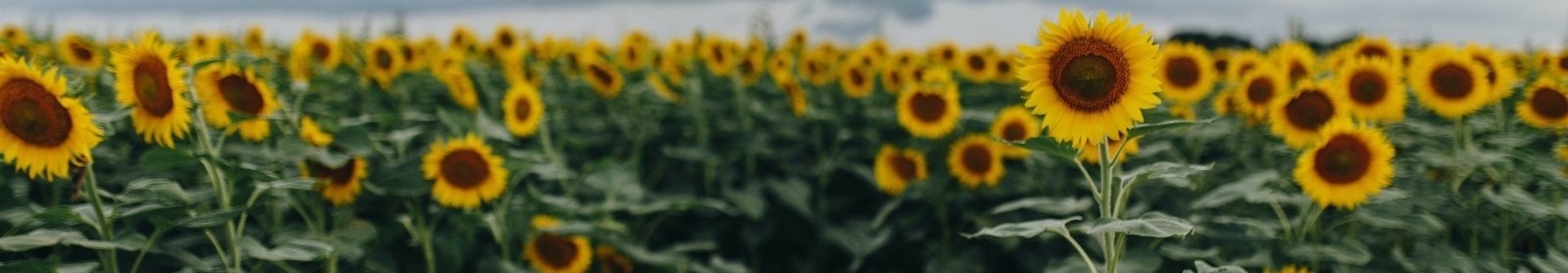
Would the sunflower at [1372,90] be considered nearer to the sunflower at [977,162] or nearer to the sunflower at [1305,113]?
the sunflower at [1305,113]

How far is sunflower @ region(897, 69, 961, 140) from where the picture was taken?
4.46 metres

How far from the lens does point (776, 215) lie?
16.3ft

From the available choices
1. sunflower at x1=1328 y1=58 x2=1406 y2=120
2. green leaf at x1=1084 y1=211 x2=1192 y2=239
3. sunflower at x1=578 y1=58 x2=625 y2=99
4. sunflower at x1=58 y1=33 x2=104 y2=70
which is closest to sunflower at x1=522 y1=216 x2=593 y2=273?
sunflower at x1=578 y1=58 x2=625 y2=99

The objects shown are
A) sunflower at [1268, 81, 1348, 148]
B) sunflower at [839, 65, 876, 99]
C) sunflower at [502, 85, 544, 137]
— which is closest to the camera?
sunflower at [1268, 81, 1348, 148]

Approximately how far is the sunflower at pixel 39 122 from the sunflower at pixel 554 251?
1552 millimetres

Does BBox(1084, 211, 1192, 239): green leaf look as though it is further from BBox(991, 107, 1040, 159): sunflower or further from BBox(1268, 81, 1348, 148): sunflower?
BBox(991, 107, 1040, 159): sunflower

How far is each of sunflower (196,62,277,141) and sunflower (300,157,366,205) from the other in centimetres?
18

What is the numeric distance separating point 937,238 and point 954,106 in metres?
0.62

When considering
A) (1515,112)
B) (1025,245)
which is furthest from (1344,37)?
(1025,245)

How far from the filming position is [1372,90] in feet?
12.1

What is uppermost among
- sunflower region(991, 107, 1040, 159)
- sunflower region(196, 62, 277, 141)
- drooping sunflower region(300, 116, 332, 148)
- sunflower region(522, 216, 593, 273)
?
sunflower region(196, 62, 277, 141)

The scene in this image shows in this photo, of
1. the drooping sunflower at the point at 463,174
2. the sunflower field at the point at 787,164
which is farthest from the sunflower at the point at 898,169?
the drooping sunflower at the point at 463,174

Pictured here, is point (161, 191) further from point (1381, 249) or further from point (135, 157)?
point (1381, 249)

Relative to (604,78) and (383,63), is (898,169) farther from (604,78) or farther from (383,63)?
(383,63)
